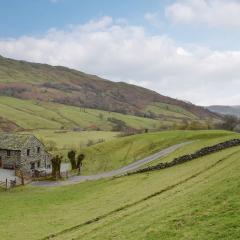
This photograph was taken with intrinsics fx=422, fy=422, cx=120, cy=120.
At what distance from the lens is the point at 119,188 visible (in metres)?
55.2

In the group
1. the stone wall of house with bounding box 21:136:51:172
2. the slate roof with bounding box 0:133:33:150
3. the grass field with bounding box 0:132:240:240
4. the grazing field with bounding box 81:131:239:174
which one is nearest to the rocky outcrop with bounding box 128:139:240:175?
the grass field with bounding box 0:132:240:240

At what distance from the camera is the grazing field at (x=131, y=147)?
9981cm

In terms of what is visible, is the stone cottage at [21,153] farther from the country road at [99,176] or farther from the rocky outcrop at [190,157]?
the rocky outcrop at [190,157]

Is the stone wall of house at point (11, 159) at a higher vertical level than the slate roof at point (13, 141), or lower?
lower

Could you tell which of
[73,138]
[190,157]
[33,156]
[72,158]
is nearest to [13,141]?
[33,156]

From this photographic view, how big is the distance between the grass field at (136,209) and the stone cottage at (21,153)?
3779 cm

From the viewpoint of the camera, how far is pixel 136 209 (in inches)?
1452

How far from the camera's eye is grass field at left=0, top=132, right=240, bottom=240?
25906mm

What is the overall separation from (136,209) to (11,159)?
2814 inches

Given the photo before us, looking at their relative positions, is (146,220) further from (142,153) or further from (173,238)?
(142,153)

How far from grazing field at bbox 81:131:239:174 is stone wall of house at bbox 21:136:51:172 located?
11157 mm

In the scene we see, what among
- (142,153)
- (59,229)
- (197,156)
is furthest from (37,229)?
(142,153)

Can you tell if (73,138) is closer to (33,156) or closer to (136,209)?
(33,156)

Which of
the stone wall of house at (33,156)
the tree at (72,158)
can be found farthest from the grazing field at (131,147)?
the stone wall of house at (33,156)
